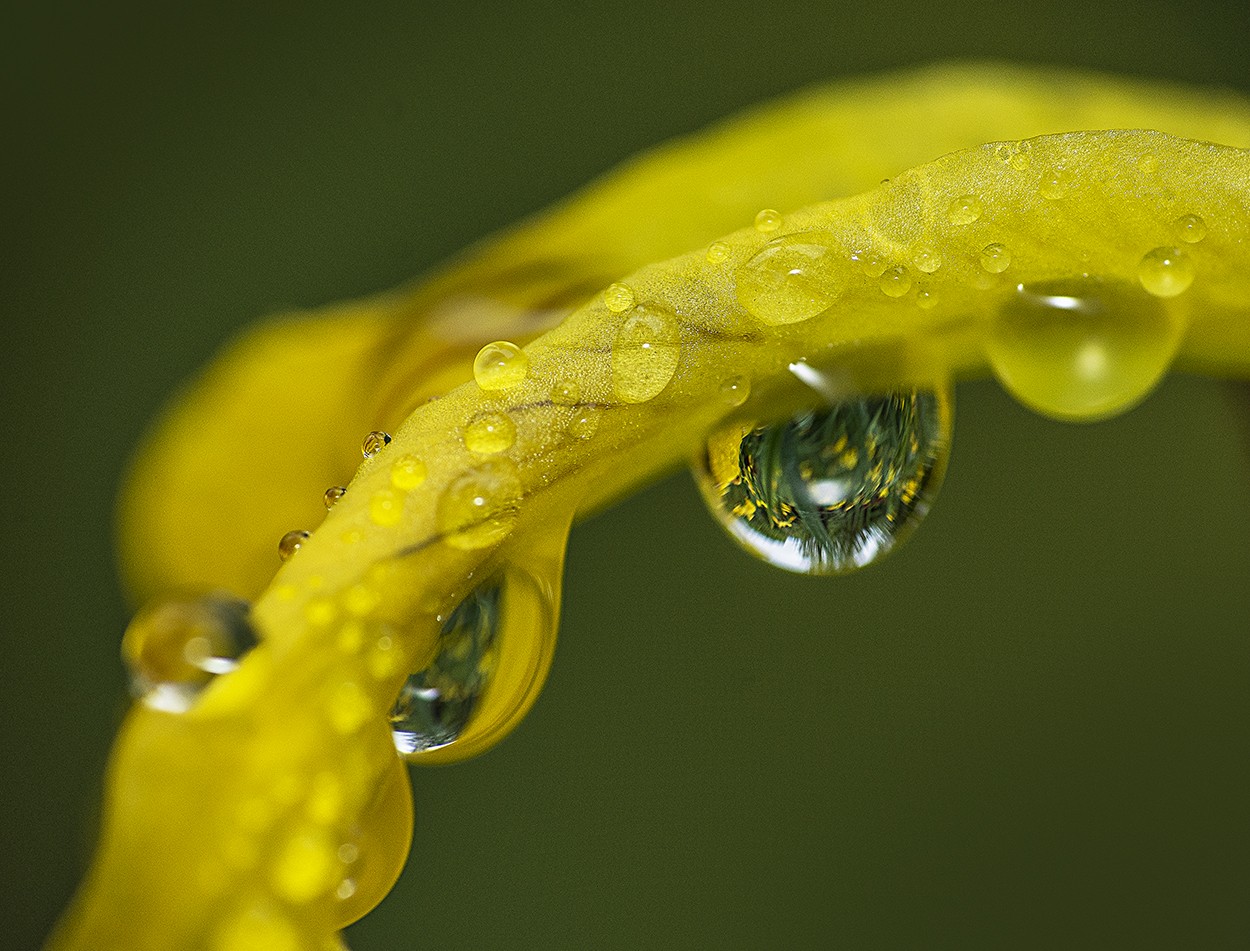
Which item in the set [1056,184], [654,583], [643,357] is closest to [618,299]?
[643,357]

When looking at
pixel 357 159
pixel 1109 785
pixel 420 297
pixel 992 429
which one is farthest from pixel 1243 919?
pixel 357 159

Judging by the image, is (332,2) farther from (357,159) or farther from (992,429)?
(992,429)

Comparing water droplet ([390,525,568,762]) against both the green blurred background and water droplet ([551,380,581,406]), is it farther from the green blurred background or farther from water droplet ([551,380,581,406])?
the green blurred background

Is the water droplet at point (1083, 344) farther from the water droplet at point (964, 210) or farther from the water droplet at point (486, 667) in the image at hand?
the water droplet at point (486, 667)

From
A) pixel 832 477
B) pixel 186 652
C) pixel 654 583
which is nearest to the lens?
pixel 186 652

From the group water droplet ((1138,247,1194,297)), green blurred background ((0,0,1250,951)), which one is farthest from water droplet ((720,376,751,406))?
green blurred background ((0,0,1250,951))

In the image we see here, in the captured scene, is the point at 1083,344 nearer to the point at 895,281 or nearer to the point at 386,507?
the point at 895,281
